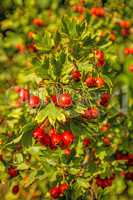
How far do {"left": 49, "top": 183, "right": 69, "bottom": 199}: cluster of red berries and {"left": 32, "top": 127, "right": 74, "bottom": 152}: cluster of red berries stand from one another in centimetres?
54

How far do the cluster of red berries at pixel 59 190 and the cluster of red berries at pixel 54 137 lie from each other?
21.3 inches

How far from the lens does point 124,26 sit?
6.63 meters

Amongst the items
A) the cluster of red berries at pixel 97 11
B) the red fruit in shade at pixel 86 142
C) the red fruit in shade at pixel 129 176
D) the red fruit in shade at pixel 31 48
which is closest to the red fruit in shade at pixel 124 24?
the cluster of red berries at pixel 97 11

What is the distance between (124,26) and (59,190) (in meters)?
3.39

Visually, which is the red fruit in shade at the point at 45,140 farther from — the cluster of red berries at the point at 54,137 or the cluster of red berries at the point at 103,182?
the cluster of red berries at the point at 103,182

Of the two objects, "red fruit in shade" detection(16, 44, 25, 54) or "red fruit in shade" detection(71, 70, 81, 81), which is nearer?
"red fruit in shade" detection(71, 70, 81, 81)

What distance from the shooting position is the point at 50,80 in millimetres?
3129

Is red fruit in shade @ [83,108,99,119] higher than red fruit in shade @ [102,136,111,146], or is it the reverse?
red fruit in shade @ [83,108,99,119]

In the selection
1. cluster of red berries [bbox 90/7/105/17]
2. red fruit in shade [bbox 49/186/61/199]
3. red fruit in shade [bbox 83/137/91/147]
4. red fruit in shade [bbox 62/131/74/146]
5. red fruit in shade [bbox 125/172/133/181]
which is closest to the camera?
red fruit in shade [bbox 62/131/74/146]

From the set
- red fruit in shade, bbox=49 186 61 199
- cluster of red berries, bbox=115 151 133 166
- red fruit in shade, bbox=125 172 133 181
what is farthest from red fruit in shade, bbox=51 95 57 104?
red fruit in shade, bbox=125 172 133 181

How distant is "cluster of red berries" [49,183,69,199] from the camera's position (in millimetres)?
3595

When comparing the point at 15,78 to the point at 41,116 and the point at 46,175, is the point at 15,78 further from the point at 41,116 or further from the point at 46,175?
the point at 41,116

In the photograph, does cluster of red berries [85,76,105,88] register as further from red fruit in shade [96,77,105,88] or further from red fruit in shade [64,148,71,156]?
red fruit in shade [64,148,71,156]

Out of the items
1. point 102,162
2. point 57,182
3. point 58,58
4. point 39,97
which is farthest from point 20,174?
point 58,58
